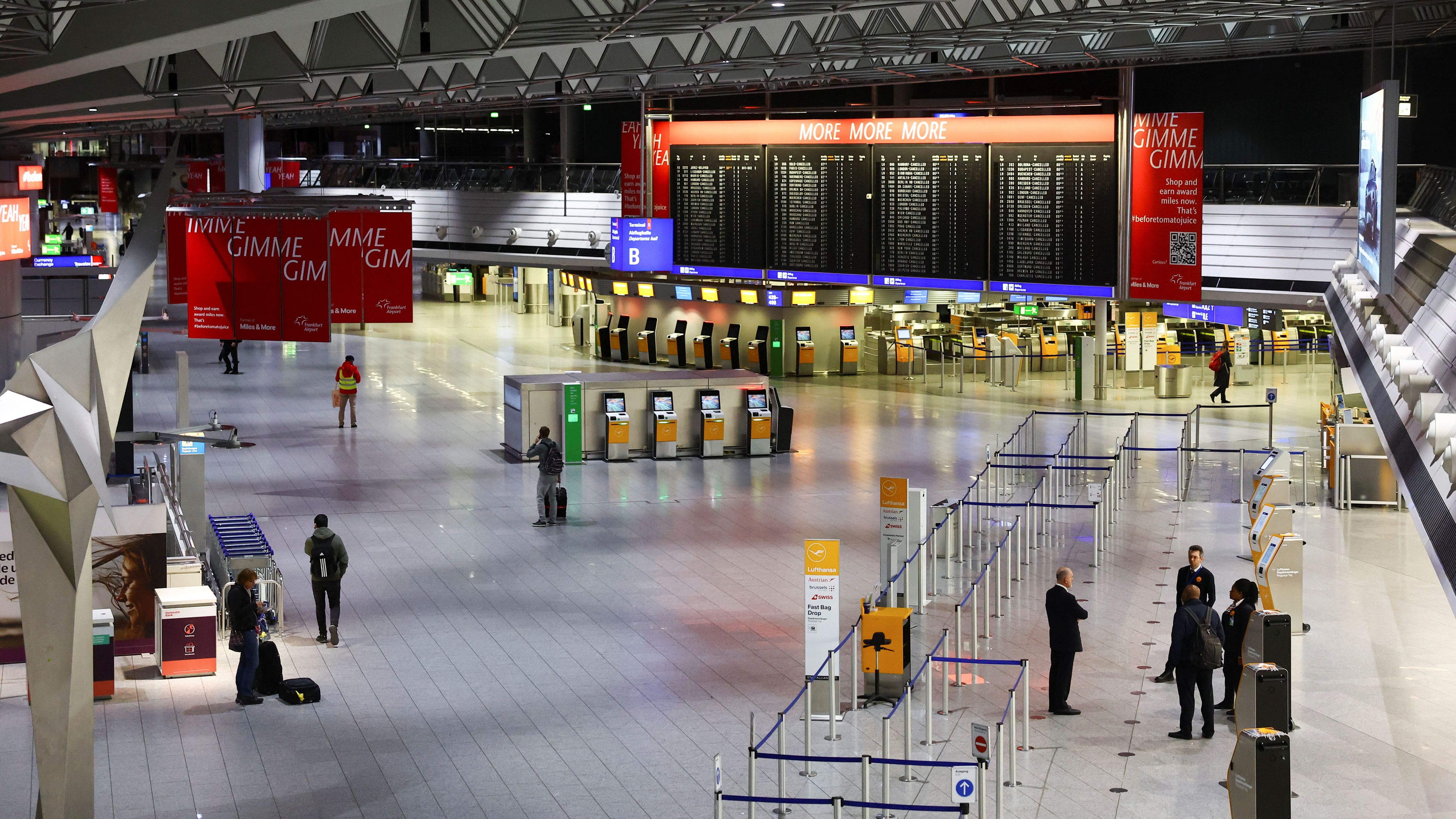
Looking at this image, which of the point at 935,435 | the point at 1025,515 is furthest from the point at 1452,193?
the point at 935,435

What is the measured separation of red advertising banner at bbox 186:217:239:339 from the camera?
52.6 ft

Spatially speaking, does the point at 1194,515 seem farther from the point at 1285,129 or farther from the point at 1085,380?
the point at 1285,129

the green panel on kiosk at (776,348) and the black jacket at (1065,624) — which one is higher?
the green panel on kiosk at (776,348)

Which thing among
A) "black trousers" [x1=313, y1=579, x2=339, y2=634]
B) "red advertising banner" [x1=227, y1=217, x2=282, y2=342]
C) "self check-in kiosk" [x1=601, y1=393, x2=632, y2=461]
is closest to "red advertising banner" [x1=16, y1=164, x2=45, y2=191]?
"self check-in kiosk" [x1=601, y1=393, x2=632, y2=461]

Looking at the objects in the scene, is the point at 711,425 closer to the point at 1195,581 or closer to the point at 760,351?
the point at 760,351

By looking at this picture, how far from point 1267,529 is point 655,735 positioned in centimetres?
711

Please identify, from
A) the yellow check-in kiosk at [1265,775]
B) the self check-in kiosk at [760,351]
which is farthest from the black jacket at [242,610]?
the self check-in kiosk at [760,351]

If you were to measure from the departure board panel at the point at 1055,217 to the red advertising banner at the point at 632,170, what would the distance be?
343 inches

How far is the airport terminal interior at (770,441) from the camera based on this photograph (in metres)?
10.1

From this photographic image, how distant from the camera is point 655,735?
11.2 m

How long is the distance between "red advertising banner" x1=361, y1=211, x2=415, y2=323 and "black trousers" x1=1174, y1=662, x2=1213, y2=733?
8.86m

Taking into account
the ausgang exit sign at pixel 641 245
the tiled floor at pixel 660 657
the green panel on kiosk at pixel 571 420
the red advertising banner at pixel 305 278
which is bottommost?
the tiled floor at pixel 660 657

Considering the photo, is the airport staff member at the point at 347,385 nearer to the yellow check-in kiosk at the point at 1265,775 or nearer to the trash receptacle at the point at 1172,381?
the trash receptacle at the point at 1172,381

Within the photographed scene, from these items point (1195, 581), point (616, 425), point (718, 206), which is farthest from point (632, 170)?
point (1195, 581)
